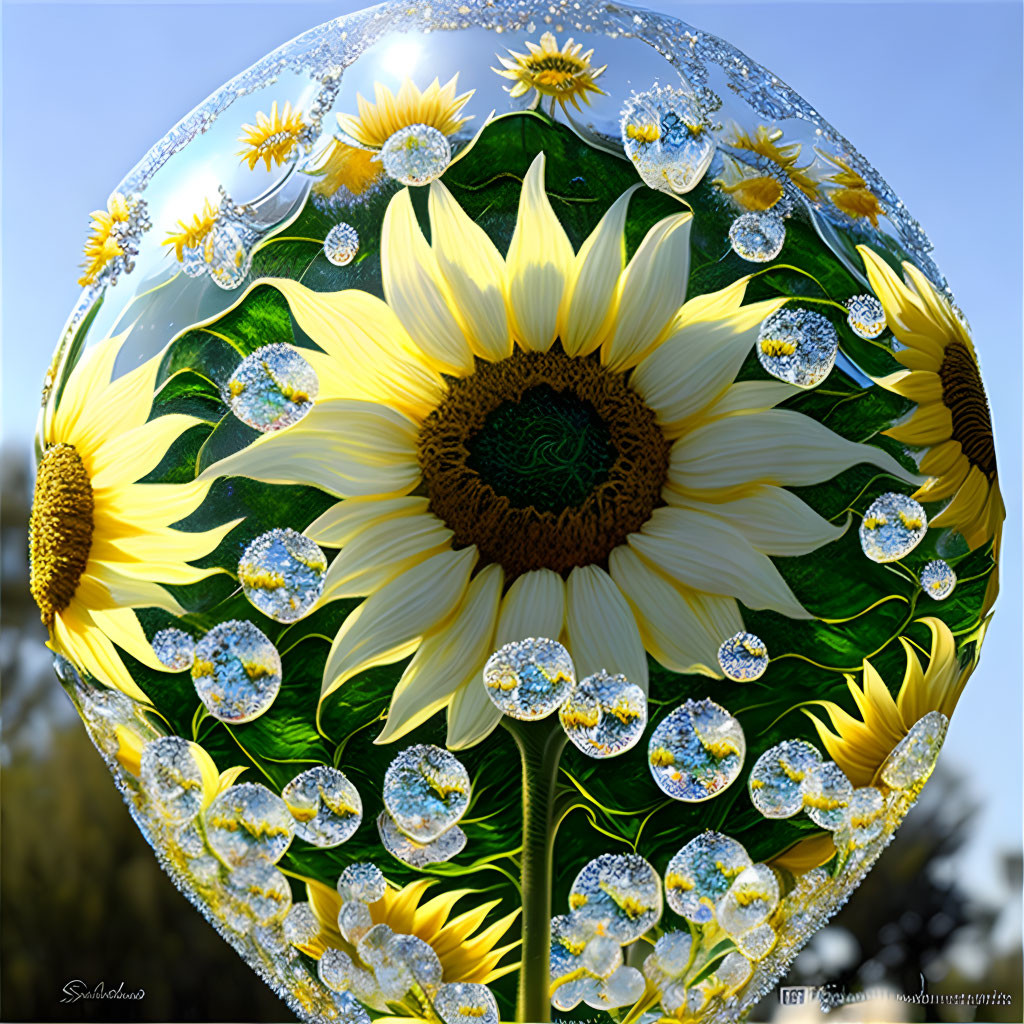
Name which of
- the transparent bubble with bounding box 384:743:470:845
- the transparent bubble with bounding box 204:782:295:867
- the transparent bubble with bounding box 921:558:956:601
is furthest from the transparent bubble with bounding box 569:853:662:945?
the transparent bubble with bounding box 921:558:956:601

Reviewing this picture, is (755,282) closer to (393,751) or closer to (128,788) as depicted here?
(393,751)

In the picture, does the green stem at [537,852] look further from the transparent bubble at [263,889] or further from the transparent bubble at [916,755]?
the transparent bubble at [916,755]

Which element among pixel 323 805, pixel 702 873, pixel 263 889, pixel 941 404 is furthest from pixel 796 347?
pixel 263 889

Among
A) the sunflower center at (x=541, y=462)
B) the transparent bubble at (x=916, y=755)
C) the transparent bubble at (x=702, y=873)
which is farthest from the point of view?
the transparent bubble at (x=916, y=755)

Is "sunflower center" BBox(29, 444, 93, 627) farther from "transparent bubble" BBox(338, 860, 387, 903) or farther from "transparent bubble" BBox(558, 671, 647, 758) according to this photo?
"transparent bubble" BBox(558, 671, 647, 758)

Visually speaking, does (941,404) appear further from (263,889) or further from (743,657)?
(263,889)

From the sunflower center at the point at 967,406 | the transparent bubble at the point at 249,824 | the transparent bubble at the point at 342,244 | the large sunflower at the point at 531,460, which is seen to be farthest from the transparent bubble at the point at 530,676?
the sunflower center at the point at 967,406

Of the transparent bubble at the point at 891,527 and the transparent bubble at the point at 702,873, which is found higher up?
the transparent bubble at the point at 891,527

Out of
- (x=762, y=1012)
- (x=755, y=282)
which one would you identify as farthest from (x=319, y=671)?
(x=762, y=1012)
